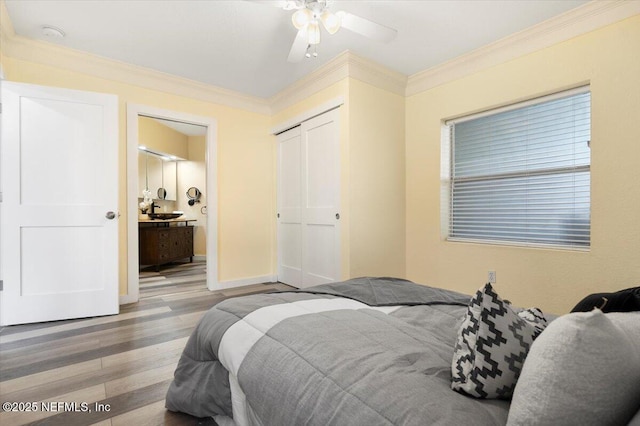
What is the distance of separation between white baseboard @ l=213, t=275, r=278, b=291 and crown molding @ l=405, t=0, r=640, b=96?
10.3 feet

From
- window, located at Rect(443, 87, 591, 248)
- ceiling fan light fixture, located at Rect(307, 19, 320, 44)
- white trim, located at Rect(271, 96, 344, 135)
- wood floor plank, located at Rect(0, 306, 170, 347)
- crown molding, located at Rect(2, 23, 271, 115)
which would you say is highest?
crown molding, located at Rect(2, 23, 271, 115)

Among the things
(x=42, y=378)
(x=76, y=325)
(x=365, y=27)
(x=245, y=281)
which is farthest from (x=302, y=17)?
(x=245, y=281)

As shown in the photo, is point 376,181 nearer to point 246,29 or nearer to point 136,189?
point 246,29

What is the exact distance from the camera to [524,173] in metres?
2.81

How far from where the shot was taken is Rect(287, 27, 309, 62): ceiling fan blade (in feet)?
7.08

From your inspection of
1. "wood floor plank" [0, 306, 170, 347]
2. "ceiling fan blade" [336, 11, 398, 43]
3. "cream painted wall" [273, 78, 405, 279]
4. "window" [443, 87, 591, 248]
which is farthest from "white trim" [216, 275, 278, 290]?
"ceiling fan blade" [336, 11, 398, 43]

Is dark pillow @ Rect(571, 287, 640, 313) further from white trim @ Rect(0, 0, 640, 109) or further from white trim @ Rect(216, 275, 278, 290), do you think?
white trim @ Rect(216, 275, 278, 290)

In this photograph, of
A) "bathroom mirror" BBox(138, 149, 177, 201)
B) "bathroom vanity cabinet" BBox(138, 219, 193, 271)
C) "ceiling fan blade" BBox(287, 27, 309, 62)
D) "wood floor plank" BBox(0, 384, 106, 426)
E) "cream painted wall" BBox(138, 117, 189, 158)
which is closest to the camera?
"wood floor plank" BBox(0, 384, 106, 426)

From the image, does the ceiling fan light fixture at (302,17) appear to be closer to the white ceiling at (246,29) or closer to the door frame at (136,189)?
the white ceiling at (246,29)

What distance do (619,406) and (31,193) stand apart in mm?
3768

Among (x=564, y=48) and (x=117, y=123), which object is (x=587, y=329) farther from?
(x=117, y=123)

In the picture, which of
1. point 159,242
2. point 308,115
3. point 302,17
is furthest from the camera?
point 159,242

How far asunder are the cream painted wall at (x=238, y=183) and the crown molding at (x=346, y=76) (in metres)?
0.79

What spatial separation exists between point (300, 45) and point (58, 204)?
257 centimetres
